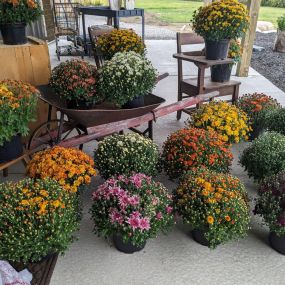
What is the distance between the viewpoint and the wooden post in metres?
5.32

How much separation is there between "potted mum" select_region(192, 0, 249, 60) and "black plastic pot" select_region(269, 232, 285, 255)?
2.08 m

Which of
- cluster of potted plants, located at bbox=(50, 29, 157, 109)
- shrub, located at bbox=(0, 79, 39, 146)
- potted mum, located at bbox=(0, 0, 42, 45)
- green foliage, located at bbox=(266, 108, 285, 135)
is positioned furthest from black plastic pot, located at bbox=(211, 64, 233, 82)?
shrub, located at bbox=(0, 79, 39, 146)

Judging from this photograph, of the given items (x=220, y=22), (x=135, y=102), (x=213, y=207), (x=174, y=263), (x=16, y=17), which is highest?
(x=16, y=17)

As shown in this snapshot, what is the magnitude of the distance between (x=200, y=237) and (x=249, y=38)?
4376 mm

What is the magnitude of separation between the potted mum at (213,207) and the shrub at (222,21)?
5.87 ft

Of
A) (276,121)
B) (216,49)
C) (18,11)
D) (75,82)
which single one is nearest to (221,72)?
(216,49)

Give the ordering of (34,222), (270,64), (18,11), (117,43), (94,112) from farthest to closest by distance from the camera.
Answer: (270,64) → (117,43) → (18,11) → (94,112) → (34,222)

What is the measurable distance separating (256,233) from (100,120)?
1365 millimetres

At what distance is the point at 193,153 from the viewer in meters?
2.52

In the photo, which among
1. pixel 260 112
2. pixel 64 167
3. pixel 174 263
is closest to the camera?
pixel 174 263

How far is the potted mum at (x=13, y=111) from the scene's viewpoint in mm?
2186

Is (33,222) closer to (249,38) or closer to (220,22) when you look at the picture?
(220,22)

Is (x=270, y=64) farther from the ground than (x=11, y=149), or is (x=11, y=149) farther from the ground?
(x=11, y=149)

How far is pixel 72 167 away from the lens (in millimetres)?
2193
